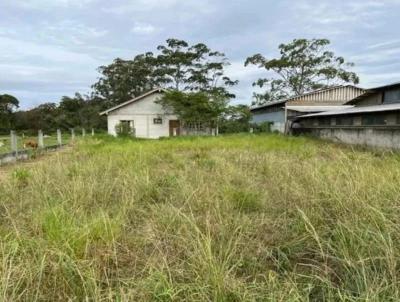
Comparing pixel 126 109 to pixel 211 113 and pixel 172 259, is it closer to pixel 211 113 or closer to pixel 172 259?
pixel 211 113

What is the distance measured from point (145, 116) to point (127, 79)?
1889cm

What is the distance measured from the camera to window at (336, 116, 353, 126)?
18969mm

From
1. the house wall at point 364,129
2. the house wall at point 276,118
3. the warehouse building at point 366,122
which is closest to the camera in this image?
the house wall at point 364,129

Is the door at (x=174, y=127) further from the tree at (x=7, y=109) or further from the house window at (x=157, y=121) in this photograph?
the tree at (x=7, y=109)

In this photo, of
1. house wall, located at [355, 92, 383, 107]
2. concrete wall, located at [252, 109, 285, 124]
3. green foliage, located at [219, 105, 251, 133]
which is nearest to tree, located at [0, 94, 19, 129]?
green foliage, located at [219, 105, 251, 133]

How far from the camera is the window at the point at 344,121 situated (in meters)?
19.0

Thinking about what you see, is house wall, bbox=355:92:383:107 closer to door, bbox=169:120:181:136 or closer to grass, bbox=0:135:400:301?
door, bbox=169:120:181:136

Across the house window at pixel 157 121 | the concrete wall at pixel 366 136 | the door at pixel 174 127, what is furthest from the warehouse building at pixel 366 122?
the house window at pixel 157 121

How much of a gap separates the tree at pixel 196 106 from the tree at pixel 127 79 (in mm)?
18033

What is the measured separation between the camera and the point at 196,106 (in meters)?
28.5

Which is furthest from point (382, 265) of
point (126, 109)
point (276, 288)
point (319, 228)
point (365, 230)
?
point (126, 109)

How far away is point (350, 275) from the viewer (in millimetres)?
2717

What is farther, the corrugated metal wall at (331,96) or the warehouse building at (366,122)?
the corrugated metal wall at (331,96)

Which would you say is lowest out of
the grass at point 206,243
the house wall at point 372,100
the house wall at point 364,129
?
the grass at point 206,243
